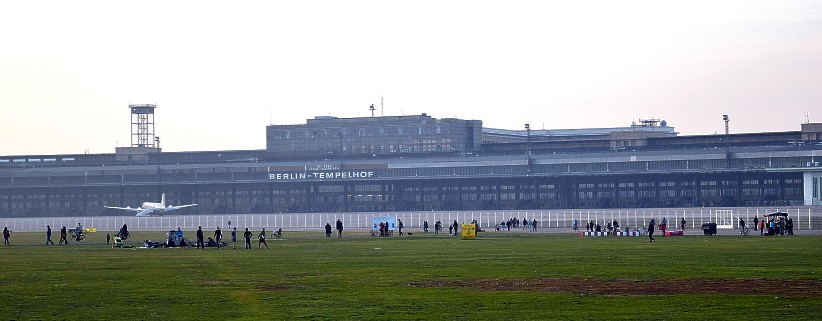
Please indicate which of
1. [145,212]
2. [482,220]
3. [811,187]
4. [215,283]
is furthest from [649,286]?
[145,212]

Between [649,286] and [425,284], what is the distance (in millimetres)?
7399

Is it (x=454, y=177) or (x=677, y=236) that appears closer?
(x=677, y=236)

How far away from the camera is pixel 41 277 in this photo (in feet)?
166

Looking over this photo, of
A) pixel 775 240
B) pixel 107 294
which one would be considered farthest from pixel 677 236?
pixel 107 294

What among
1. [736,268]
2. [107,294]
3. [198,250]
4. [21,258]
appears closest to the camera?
[107,294]

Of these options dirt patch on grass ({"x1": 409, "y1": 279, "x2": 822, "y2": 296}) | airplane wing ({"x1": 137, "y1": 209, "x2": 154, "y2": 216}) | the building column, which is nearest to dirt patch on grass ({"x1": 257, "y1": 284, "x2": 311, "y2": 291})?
dirt patch on grass ({"x1": 409, "y1": 279, "x2": 822, "y2": 296})

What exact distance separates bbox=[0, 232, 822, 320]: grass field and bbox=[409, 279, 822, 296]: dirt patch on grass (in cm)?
6

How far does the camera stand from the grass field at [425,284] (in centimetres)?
3494

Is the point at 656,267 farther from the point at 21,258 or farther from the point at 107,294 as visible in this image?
the point at 21,258

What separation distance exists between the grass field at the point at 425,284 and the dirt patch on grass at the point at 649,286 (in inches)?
2.4

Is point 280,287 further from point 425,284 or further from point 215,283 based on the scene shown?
point 425,284

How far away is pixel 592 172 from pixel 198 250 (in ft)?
381

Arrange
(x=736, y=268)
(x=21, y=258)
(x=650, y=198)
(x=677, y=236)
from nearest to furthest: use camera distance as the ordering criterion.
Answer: (x=736, y=268) → (x=21, y=258) → (x=677, y=236) → (x=650, y=198)

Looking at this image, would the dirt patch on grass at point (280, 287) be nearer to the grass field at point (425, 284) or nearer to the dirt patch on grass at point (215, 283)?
the grass field at point (425, 284)
